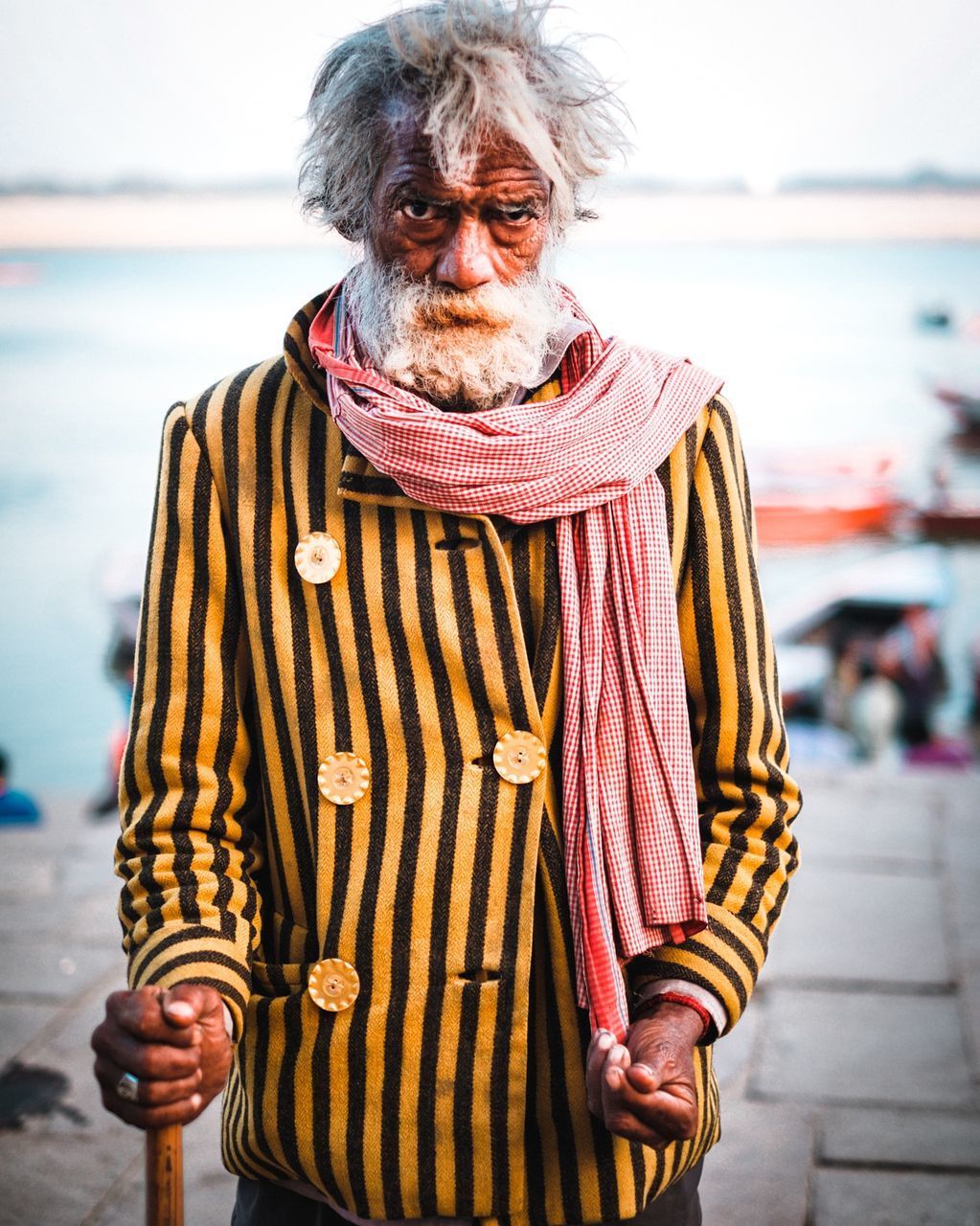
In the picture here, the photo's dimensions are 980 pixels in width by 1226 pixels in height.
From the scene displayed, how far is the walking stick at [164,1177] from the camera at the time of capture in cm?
127

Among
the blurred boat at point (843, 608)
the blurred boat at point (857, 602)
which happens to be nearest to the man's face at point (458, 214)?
the blurred boat at point (843, 608)

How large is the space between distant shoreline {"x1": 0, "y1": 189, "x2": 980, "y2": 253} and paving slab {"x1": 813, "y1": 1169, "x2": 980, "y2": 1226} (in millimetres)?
9771

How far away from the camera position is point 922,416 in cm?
1284

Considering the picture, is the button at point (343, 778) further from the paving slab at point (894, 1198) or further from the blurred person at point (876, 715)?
the blurred person at point (876, 715)

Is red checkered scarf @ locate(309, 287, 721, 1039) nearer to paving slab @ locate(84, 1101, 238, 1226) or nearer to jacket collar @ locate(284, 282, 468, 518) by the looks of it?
jacket collar @ locate(284, 282, 468, 518)

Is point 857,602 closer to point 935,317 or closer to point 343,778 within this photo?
point 935,317

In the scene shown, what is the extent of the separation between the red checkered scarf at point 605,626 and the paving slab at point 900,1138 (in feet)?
6.64

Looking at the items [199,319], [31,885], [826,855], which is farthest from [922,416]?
[31,885]

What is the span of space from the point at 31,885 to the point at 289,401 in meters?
3.93

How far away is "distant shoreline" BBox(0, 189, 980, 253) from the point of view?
11.9 m

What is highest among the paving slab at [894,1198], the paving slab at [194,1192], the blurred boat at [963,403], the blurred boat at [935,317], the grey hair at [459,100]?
the blurred boat at [935,317]

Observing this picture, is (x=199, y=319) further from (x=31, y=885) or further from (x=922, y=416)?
(x=31, y=885)

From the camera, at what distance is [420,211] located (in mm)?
1396

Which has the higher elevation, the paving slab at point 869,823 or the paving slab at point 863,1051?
the paving slab at point 869,823
